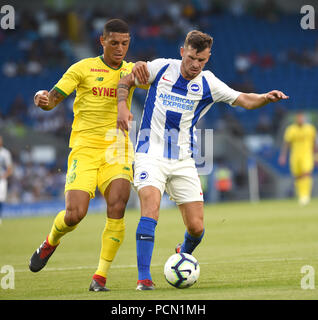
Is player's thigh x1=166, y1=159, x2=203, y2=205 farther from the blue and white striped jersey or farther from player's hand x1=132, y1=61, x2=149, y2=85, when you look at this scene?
Answer: player's hand x1=132, y1=61, x2=149, y2=85

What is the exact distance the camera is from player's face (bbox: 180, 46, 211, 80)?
7.35 m

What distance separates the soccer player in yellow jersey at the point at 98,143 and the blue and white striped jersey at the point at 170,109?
40cm

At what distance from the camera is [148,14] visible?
35.5 m

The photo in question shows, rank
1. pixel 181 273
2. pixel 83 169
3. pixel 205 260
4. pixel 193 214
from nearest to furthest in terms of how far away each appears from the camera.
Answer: pixel 181 273 → pixel 193 214 → pixel 83 169 → pixel 205 260

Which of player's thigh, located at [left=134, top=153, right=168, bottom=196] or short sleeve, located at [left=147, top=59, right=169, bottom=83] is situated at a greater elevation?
short sleeve, located at [left=147, top=59, right=169, bottom=83]

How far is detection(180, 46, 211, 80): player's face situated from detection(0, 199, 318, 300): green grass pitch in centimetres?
213

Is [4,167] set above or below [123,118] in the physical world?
above

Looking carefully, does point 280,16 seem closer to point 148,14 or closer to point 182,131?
point 148,14

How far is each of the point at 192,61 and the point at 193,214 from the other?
1569mm

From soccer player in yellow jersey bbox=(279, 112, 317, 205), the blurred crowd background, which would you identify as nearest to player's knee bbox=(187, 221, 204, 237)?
soccer player in yellow jersey bbox=(279, 112, 317, 205)

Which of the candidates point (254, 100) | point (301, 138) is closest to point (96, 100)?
point (254, 100)

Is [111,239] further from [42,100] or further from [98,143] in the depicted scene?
[42,100]

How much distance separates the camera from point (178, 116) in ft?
24.7
